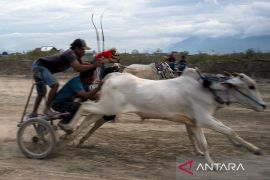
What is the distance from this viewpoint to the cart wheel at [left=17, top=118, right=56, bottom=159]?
27.4 feet

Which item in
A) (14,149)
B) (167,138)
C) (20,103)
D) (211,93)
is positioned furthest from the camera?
(20,103)

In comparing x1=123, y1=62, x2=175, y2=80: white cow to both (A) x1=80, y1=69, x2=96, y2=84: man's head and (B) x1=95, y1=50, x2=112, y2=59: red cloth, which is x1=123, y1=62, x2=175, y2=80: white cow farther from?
(A) x1=80, y1=69, x2=96, y2=84: man's head

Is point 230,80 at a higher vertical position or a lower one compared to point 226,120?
higher

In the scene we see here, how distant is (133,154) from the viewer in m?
8.84

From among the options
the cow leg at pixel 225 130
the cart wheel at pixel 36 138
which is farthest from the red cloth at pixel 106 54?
the cow leg at pixel 225 130

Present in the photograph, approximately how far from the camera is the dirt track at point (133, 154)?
748 centimetres

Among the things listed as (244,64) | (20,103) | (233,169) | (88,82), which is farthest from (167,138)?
→ (244,64)

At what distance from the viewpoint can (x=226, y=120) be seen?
1315 centimetres

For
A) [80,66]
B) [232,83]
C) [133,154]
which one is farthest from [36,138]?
[232,83]

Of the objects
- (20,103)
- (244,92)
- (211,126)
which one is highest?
(244,92)

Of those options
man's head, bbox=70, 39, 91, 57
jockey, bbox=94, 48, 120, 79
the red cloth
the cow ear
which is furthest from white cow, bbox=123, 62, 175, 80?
the cow ear

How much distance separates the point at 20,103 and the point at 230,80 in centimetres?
Result: 1014

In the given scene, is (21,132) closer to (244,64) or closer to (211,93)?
(211,93)

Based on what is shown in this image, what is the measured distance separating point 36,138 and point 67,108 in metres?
0.77
